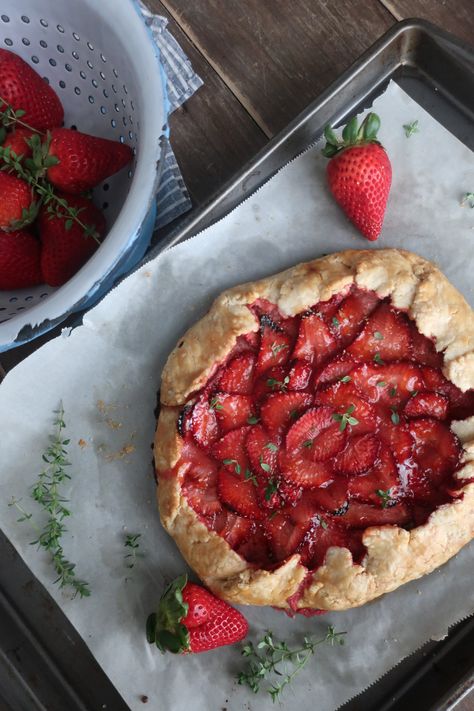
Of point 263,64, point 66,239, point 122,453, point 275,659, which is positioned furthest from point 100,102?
point 275,659

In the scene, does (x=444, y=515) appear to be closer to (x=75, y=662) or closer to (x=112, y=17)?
(x=75, y=662)

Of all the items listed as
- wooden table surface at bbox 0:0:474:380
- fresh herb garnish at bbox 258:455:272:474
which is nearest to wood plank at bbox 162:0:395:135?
wooden table surface at bbox 0:0:474:380

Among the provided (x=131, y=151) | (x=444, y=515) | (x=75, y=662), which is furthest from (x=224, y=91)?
(x=75, y=662)

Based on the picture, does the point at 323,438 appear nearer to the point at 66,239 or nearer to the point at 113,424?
the point at 113,424

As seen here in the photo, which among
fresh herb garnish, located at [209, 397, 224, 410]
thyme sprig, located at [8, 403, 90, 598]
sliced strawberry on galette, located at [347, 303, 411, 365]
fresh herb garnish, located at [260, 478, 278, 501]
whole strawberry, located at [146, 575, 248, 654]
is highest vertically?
sliced strawberry on galette, located at [347, 303, 411, 365]

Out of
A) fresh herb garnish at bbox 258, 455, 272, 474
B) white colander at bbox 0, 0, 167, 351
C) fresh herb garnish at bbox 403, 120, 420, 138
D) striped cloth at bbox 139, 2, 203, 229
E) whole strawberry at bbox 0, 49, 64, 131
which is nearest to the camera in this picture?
white colander at bbox 0, 0, 167, 351

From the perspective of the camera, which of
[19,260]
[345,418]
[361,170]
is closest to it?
[345,418]

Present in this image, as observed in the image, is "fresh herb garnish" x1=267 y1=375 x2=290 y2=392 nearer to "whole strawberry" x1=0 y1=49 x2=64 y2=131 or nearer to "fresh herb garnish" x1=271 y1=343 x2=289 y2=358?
A: "fresh herb garnish" x1=271 y1=343 x2=289 y2=358
